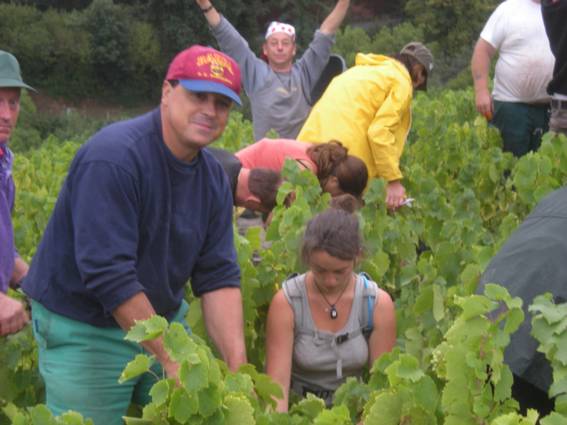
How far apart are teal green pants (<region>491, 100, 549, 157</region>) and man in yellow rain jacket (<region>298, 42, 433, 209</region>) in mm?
1614

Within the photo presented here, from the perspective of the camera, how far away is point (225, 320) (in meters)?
3.76

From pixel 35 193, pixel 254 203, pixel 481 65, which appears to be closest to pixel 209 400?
pixel 254 203

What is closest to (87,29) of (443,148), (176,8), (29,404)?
(176,8)

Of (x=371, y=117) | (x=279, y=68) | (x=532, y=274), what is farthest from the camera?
(x=279, y=68)

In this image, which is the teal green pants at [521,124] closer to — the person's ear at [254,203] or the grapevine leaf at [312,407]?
the person's ear at [254,203]

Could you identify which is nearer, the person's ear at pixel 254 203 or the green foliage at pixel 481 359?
the green foliage at pixel 481 359

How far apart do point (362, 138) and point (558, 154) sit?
3.47 ft

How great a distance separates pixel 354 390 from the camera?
3443mm

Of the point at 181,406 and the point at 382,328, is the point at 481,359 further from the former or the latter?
the point at 382,328

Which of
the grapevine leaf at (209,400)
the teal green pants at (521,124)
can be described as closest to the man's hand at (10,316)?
the grapevine leaf at (209,400)

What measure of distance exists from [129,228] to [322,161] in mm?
2446

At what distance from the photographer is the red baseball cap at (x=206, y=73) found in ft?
11.1

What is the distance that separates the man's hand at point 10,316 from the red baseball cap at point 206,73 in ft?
2.79

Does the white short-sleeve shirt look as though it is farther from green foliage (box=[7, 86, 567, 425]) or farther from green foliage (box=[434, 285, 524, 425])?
green foliage (box=[434, 285, 524, 425])
